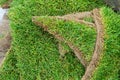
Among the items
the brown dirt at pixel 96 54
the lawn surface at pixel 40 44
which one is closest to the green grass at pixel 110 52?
the brown dirt at pixel 96 54

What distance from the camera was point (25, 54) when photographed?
2088 mm

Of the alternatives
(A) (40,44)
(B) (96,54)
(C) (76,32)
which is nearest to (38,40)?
(A) (40,44)

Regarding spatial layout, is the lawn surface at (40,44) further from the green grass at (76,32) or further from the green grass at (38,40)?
the green grass at (76,32)

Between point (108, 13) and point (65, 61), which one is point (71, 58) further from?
point (108, 13)

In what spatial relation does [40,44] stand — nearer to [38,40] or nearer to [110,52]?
[38,40]

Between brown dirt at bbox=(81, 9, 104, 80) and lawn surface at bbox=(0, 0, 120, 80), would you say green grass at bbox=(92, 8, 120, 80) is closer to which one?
brown dirt at bbox=(81, 9, 104, 80)

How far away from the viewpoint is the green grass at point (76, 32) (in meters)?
1.84

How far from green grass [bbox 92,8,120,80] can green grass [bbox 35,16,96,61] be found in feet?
0.25

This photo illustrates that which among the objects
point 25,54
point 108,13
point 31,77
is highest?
point 108,13


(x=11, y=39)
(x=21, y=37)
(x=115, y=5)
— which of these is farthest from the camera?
(x=11, y=39)

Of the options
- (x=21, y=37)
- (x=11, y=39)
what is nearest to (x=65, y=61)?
(x=21, y=37)

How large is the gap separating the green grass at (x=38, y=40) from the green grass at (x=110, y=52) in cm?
24

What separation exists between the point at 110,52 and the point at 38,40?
46cm

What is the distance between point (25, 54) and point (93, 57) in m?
0.48
